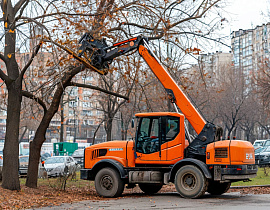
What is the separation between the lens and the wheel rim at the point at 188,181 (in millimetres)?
13602

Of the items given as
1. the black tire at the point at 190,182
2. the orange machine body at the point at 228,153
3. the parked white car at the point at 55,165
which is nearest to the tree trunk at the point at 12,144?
the black tire at the point at 190,182

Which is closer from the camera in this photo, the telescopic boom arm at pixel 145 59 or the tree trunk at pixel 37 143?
the telescopic boom arm at pixel 145 59

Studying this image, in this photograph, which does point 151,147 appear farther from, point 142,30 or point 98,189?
point 142,30

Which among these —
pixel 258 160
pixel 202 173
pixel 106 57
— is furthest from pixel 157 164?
pixel 258 160

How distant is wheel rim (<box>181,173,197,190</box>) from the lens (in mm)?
13602

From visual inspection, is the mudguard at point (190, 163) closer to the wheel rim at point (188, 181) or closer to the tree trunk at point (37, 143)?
the wheel rim at point (188, 181)

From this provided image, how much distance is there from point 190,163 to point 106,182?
3176 millimetres

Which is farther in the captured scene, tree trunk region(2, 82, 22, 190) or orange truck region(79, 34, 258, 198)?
tree trunk region(2, 82, 22, 190)

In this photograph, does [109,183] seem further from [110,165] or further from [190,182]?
[190,182]

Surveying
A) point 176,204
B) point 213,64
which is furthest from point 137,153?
point 213,64

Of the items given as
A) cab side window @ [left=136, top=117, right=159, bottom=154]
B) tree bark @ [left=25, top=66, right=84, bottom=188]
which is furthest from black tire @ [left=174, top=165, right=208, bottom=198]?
tree bark @ [left=25, top=66, right=84, bottom=188]

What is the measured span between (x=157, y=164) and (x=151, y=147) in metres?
0.60

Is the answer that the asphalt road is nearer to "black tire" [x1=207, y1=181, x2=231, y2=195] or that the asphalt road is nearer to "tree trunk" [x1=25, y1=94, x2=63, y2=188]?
"black tire" [x1=207, y1=181, x2=231, y2=195]

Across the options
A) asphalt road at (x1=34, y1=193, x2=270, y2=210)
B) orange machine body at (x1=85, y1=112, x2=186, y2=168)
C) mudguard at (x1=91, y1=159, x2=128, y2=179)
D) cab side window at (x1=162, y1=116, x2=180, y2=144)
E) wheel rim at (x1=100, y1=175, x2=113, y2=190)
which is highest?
cab side window at (x1=162, y1=116, x2=180, y2=144)
